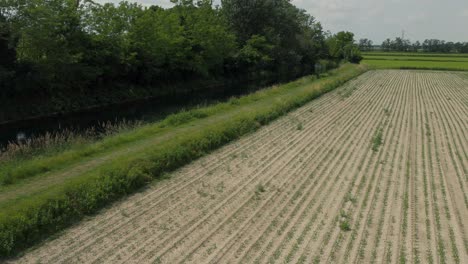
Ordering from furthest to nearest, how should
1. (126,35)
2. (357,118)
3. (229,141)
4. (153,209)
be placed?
(126,35), (357,118), (229,141), (153,209)

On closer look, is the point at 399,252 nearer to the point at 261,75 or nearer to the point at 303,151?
the point at 303,151

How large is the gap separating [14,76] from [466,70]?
73927 millimetres

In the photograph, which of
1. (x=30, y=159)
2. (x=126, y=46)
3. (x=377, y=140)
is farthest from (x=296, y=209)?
(x=126, y=46)

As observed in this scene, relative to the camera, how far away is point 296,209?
1078 centimetres

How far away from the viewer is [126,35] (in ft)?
120

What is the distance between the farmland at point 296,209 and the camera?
8406 mm

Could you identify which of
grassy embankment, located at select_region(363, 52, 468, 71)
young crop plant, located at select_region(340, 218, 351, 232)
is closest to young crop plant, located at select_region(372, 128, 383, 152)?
young crop plant, located at select_region(340, 218, 351, 232)

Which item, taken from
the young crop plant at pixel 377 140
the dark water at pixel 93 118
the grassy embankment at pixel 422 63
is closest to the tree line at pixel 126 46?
the dark water at pixel 93 118

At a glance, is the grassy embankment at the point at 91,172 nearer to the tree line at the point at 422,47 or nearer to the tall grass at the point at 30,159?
the tall grass at the point at 30,159

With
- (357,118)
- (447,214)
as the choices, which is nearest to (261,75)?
(357,118)

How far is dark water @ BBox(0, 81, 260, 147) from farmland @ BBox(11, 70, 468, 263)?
11.9m

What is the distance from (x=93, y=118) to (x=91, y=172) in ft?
56.3

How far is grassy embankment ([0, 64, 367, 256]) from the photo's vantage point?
349 inches

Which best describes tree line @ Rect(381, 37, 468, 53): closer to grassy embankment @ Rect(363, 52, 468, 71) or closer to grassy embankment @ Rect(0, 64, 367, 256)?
grassy embankment @ Rect(363, 52, 468, 71)
